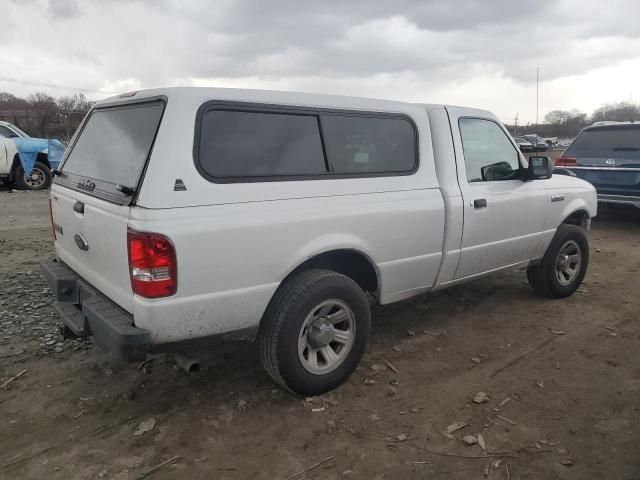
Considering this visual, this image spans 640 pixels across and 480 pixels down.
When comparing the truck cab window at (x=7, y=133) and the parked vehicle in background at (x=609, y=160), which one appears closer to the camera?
the parked vehicle in background at (x=609, y=160)

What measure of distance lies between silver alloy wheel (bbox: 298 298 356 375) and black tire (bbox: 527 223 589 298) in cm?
262

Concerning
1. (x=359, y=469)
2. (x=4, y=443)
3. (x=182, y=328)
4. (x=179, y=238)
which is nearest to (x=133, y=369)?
(x=4, y=443)

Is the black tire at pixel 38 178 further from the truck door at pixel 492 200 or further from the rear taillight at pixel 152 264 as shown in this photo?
the rear taillight at pixel 152 264

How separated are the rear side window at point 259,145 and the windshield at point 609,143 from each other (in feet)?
23.3

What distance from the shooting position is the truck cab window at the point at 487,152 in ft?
13.7

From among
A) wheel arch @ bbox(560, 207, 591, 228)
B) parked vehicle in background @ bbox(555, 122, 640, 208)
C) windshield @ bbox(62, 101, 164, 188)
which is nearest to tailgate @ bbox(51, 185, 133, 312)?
windshield @ bbox(62, 101, 164, 188)

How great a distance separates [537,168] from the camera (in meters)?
4.50

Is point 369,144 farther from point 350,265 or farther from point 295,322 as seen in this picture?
point 295,322

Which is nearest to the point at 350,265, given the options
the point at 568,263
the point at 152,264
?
the point at 152,264

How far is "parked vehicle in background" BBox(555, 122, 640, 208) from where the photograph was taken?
8262mm

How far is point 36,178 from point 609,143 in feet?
42.0

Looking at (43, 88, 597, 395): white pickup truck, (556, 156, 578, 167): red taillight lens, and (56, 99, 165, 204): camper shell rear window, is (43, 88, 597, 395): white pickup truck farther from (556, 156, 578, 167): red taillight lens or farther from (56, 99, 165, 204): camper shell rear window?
(556, 156, 578, 167): red taillight lens

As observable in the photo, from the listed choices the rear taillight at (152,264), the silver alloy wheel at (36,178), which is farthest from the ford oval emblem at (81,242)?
the silver alloy wheel at (36,178)

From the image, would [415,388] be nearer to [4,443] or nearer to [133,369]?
[133,369]
